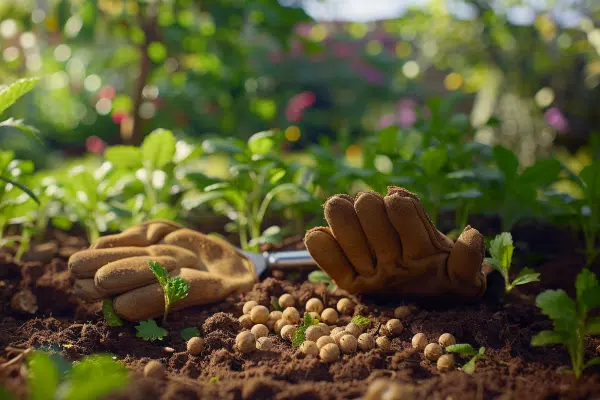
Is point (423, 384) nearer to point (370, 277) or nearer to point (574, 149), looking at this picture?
point (370, 277)

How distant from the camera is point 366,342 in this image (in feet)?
5.15

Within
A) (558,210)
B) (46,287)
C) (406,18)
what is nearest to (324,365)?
(46,287)

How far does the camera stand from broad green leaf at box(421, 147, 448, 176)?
2.24m

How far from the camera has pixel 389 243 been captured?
Answer: 68.7 inches

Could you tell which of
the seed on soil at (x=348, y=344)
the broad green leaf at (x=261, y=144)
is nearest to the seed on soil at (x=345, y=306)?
the seed on soil at (x=348, y=344)

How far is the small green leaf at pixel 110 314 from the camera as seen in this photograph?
1.75 m

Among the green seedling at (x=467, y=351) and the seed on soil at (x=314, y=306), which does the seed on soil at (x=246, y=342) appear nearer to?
the seed on soil at (x=314, y=306)

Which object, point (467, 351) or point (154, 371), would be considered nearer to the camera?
point (154, 371)

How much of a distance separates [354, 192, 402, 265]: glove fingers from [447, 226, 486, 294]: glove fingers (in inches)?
6.6

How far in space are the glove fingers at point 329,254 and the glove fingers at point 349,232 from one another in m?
0.02

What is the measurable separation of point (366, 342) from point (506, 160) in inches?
44.5

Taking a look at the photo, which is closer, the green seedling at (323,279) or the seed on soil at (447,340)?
the seed on soil at (447,340)

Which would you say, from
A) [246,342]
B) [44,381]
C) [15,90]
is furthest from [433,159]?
[44,381]

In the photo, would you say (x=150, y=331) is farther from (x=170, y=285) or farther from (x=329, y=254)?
(x=329, y=254)
